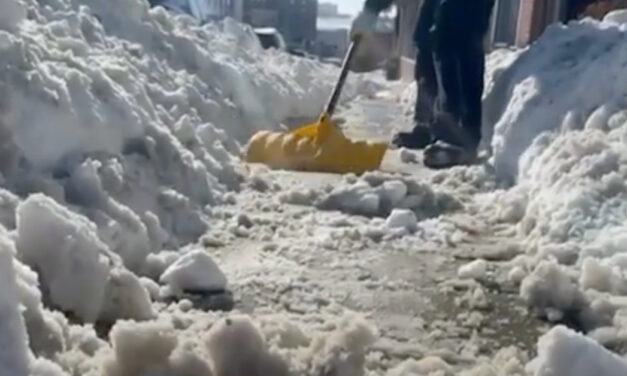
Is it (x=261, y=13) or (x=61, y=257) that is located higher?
(x=61, y=257)

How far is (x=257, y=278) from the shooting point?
4.12 metres

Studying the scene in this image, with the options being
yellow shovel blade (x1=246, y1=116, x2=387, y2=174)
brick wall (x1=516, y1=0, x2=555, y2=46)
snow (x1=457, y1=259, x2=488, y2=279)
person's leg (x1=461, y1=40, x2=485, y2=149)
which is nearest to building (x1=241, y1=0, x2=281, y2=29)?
brick wall (x1=516, y1=0, x2=555, y2=46)

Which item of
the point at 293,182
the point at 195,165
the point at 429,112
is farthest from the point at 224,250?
the point at 429,112

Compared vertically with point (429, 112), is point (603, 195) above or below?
above

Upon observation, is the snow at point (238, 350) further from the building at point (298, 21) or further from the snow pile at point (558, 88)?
the building at point (298, 21)

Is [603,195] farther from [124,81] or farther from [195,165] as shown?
[124,81]

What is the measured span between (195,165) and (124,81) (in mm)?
585

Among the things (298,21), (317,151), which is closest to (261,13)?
(298,21)

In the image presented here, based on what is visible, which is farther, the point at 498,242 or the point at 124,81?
the point at 124,81

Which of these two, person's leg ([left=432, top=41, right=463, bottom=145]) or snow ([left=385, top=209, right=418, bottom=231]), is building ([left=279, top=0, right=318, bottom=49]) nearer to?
person's leg ([left=432, top=41, right=463, bottom=145])

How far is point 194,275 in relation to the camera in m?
3.82

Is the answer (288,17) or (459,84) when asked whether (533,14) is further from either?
(288,17)

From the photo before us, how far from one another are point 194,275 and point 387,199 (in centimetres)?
202

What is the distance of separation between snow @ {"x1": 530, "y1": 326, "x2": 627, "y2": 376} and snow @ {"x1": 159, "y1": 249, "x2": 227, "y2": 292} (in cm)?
142
